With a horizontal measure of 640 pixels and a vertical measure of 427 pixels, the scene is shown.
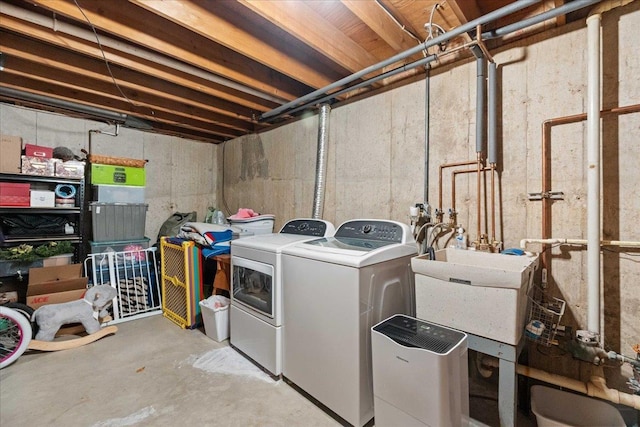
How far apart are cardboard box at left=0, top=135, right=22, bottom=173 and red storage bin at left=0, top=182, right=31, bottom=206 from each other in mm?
142

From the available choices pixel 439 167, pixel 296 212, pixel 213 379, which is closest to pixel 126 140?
pixel 296 212

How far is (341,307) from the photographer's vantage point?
1558 millimetres

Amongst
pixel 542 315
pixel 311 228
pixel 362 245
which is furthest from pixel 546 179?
pixel 311 228

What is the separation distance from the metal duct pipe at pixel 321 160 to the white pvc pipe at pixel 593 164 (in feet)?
6.12

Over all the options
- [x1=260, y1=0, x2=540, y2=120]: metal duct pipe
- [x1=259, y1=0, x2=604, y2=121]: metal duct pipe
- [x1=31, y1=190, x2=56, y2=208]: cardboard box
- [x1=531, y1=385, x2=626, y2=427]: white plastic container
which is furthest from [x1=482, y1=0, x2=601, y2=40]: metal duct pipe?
[x1=31, y1=190, x2=56, y2=208]: cardboard box

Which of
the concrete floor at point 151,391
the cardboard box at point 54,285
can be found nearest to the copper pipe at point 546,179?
the concrete floor at point 151,391

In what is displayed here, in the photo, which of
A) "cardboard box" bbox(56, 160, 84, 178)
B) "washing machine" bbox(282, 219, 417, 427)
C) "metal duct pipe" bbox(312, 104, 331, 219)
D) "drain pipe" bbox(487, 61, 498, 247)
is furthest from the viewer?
"cardboard box" bbox(56, 160, 84, 178)

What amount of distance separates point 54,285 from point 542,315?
4.06 m

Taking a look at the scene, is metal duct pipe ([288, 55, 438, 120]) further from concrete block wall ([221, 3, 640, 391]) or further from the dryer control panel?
the dryer control panel

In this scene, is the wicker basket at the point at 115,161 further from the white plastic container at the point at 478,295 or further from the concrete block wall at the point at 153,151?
the white plastic container at the point at 478,295

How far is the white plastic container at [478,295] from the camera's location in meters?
1.24

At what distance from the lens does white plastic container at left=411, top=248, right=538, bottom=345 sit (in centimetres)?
124

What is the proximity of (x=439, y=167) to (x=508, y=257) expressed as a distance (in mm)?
790

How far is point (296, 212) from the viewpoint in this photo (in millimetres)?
3223
